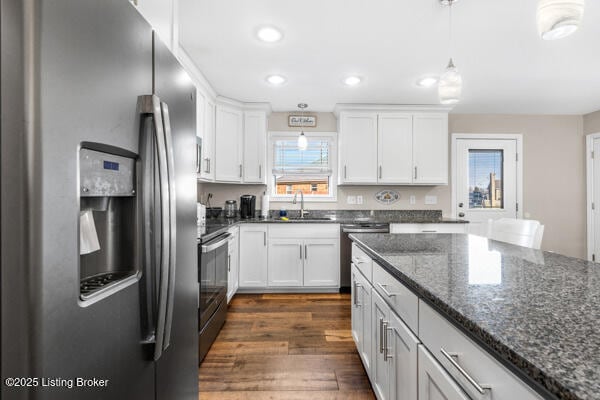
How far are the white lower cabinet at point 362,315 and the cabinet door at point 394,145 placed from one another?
6.94 feet

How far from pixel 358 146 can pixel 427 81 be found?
111 cm

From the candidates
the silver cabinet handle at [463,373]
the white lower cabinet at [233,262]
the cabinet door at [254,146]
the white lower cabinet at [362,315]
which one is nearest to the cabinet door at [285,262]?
the white lower cabinet at [233,262]

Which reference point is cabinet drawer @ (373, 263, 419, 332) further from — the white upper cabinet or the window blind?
the window blind

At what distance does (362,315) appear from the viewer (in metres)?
1.82

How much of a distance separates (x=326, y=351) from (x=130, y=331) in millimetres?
1695

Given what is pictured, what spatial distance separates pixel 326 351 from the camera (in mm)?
2123

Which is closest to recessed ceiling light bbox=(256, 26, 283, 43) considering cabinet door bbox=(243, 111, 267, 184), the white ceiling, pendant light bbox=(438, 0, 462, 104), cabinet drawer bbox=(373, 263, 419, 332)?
the white ceiling

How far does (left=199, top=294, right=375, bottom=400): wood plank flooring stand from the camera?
171 centimetres

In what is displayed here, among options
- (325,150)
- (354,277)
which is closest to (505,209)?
(325,150)

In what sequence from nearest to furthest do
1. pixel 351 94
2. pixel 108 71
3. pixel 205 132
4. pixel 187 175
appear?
pixel 108 71 < pixel 187 175 < pixel 205 132 < pixel 351 94

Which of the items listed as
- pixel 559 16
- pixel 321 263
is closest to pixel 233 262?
pixel 321 263

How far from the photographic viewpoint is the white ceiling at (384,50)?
1910 mm

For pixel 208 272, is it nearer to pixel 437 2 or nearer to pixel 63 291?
pixel 63 291

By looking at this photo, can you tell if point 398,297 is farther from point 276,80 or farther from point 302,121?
point 302,121
